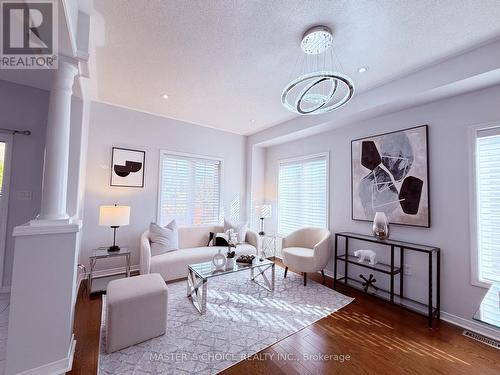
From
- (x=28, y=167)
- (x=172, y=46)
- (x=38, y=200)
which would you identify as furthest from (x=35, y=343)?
(x=172, y=46)

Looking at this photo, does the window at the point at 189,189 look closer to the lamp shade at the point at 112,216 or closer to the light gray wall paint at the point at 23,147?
the lamp shade at the point at 112,216

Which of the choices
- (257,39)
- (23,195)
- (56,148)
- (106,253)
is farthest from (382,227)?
(23,195)

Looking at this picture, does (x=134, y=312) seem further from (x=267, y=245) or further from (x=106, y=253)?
(x=267, y=245)

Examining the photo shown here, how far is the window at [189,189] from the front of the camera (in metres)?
4.20

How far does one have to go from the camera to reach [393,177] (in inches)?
119

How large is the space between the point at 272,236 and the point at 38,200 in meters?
4.03

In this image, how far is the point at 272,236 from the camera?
16.0 ft

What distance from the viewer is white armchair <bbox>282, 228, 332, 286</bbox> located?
3248 mm

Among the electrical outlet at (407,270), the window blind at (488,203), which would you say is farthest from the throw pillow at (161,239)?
the window blind at (488,203)

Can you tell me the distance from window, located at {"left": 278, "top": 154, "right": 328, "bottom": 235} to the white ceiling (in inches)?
65.2

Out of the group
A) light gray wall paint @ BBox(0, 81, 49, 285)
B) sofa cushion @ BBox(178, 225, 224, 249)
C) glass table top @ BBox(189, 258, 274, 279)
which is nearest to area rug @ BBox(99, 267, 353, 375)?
glass table top @ BBox(189, 258, 274, 279)

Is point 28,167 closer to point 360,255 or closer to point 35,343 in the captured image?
point 35,343

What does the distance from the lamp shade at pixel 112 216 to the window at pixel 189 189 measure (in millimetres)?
989

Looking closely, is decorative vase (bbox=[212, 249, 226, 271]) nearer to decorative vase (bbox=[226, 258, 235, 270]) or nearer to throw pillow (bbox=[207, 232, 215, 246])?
decorative vase (bbox=[226, 258, 235, 270])
